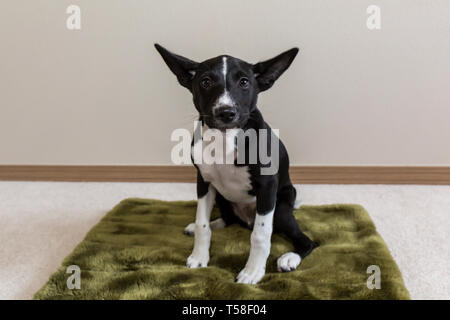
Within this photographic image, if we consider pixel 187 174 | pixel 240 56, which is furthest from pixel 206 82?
pixel 187 174

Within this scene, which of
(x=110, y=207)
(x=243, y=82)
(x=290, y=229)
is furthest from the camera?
(x=110, y=207)

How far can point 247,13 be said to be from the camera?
241 centimetres

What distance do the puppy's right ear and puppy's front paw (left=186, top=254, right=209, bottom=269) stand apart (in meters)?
0.66

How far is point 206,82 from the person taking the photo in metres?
1.44

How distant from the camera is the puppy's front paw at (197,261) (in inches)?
62.1

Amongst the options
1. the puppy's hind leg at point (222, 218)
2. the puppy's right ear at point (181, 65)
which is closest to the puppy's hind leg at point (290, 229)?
the puppy's hind leg at point (222, 218)

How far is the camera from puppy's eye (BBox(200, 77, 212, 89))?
56.5 inches

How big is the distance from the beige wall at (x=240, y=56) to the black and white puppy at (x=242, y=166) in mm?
942

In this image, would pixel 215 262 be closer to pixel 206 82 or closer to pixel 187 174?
pixel 206 82

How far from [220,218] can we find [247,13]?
4.05 feet

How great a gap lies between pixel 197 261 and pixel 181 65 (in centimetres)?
75

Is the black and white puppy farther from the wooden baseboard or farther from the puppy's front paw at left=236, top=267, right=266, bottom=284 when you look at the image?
the wooden baseboard

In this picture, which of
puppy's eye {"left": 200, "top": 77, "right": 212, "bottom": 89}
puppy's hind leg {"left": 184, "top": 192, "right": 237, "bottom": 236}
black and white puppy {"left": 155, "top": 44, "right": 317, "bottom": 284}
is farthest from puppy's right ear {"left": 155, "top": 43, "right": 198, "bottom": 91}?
puppy's hind leg {"left": 184, "top": 192, "right": 237, "bottom": 236}

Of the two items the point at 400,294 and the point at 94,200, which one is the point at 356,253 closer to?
the point at 400,294
